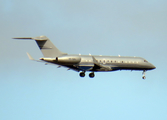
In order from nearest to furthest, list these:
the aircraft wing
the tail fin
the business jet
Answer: the business jet
the tail fin
the aircraft wing

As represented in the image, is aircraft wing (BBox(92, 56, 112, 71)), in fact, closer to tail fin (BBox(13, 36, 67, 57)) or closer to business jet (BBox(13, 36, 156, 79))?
business jet (BBox(13, 36, 156, 79))

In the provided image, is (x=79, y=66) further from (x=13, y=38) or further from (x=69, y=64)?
(x=13, y=38)

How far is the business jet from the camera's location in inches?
2313

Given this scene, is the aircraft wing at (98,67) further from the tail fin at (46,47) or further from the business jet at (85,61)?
the tail fin at (46,47)

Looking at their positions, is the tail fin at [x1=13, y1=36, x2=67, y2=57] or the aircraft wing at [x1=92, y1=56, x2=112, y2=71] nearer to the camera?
the tail fin at [x1=13, y1=36, x2=67, y2=57]

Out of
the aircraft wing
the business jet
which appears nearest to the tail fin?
the business jet

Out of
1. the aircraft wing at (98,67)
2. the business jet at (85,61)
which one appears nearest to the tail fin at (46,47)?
the business jet at (85,61)

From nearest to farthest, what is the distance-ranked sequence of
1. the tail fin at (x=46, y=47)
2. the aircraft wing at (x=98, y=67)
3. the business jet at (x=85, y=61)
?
the business jet at (x=85, y=61)
the tail fin at (x=46, y=47)
the aircraft wing at (x=98, y=67)

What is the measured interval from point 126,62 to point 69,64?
11886 millimetres

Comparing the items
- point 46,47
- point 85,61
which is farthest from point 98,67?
point 46,47

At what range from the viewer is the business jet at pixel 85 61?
193 feet

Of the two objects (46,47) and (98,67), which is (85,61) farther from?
(46,47)

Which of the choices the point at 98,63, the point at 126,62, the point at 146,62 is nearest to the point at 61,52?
the point at 98,63

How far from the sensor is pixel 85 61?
61125mm
